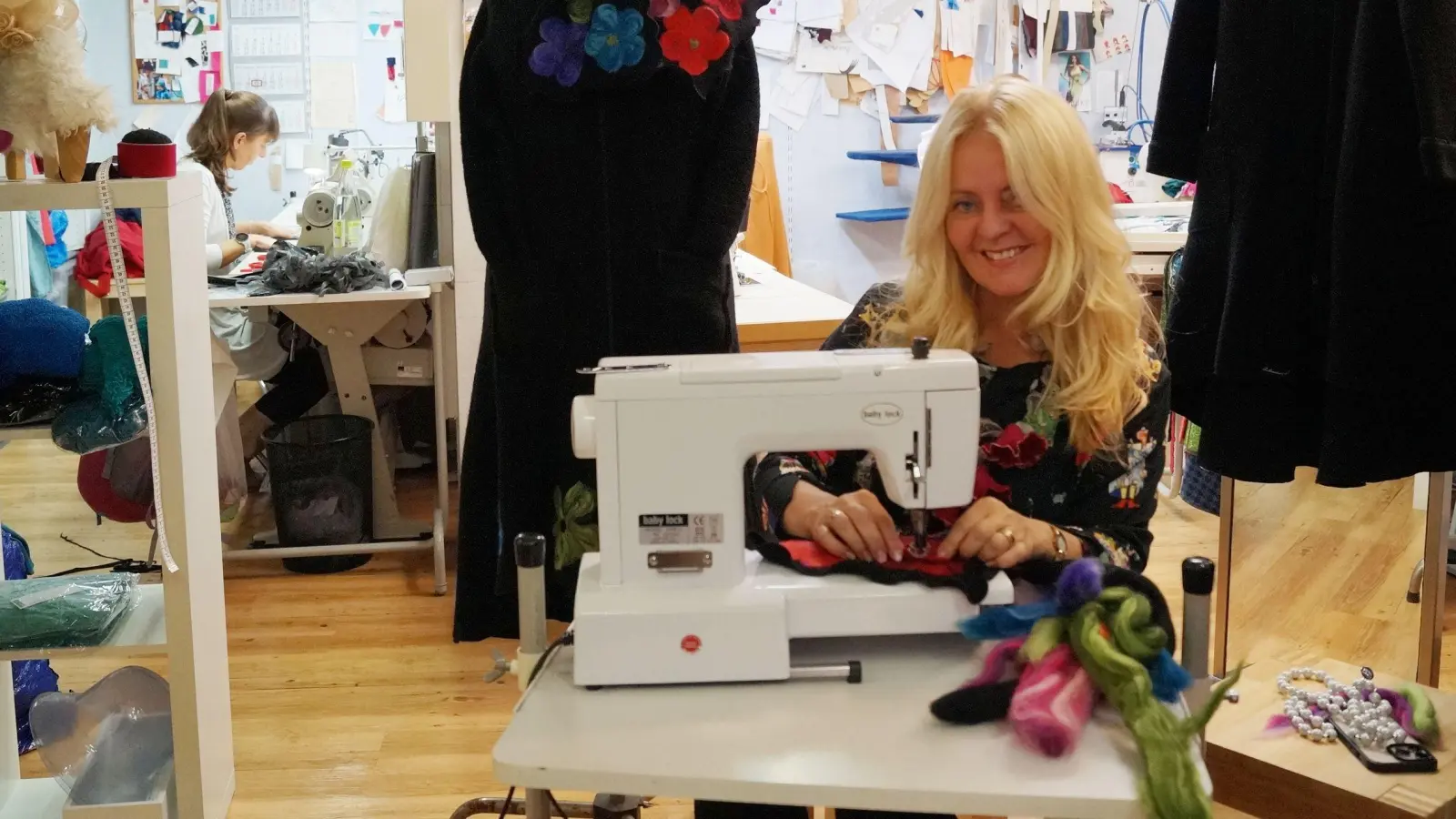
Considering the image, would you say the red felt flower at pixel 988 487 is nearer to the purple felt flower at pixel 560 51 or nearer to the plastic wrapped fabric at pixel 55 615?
the purple felt flower at pixel 560 51

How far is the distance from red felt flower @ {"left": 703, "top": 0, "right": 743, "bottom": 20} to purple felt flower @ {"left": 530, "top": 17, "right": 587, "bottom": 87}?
18 centimetres

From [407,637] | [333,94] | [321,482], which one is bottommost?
[407,637]

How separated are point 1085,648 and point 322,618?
2.50 m

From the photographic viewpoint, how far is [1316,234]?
1830mm

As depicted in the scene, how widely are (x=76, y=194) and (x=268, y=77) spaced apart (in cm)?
433

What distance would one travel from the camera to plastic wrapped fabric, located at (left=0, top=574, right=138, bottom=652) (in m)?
2.03

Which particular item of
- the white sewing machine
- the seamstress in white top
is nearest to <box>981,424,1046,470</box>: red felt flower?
the white sewing machine

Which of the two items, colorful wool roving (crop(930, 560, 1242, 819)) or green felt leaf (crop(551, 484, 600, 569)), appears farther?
green felt leaf (crop(551, 484, 600, 569))

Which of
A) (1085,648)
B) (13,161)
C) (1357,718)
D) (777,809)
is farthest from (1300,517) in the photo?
(13,161)

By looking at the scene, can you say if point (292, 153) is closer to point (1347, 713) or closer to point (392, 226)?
point (392, 226)

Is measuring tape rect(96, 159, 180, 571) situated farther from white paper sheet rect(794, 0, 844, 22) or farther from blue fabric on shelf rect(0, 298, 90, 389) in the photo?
white paper sheet rect(794, 0, 844, 22)

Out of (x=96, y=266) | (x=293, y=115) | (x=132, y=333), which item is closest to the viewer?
(x=132, y=333)

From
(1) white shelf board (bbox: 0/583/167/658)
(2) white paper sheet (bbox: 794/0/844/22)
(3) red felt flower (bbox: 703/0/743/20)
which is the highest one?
(2) white paper sheet (bbox: 794/0/844/22)

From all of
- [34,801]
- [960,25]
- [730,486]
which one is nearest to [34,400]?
[34,801]
